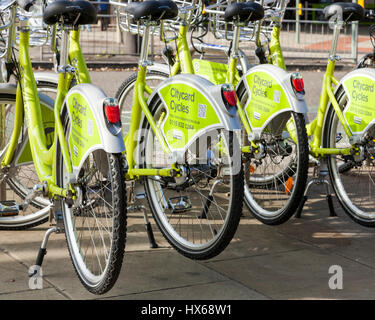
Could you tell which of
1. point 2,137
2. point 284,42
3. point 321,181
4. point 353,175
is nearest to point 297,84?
point 321,181

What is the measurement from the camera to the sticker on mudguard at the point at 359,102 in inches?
185

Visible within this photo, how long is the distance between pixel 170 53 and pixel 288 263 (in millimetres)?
1838

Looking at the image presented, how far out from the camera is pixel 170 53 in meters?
5.29

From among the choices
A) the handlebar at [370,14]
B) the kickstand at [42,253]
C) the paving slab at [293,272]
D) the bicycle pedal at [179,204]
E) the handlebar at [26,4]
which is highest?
the handlebar at [26,4]

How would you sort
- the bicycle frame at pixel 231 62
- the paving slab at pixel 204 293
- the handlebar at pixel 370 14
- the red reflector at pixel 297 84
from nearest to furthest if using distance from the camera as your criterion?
1. the paving slab at pixel 204 293
2. the red reflector at pixel 297 84
3. the bicycle frame at pixel 231 62
4. the handlebar at pixel 370 14

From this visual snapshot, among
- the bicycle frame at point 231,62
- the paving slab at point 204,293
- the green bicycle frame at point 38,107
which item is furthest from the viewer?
the bicycle frame at point 231,62

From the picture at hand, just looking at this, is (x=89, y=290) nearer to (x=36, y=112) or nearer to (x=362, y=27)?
(x=36, y=112)

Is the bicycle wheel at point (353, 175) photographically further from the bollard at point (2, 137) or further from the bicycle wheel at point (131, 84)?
the bollard at point (2, 137)

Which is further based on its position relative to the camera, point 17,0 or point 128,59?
point 128,59

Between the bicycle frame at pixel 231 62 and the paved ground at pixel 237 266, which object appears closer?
the paved ground at pixel 237 266

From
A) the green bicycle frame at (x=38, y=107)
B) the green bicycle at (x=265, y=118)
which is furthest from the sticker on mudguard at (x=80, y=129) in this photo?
the green bicycle at (x=265, y=118)

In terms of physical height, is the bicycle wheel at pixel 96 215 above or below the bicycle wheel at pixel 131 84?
below
